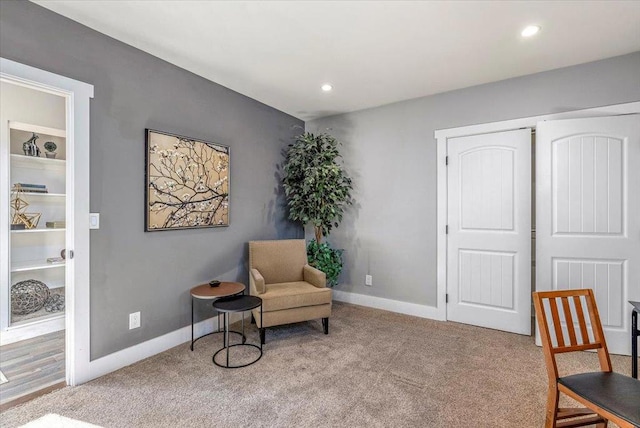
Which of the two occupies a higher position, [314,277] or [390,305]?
[314,277]

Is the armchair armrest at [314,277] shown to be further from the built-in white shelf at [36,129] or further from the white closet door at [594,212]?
the built-in white shelf at [36,129]

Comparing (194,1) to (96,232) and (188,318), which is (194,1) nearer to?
(96,232)

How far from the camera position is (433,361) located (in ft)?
8.09

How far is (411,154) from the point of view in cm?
360

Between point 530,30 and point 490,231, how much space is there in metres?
1.79

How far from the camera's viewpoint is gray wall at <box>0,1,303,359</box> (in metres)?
2.03

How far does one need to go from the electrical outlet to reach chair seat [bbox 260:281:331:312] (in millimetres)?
998

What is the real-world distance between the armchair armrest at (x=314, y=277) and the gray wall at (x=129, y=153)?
0.78 m

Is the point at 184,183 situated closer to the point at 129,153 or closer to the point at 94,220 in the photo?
the point at 129,153

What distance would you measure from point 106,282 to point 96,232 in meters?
0.38

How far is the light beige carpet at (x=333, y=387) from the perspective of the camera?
5.87 ft

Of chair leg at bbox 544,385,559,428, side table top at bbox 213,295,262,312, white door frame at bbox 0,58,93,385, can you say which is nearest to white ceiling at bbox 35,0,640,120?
white door frame at bbox 0,58,93,385

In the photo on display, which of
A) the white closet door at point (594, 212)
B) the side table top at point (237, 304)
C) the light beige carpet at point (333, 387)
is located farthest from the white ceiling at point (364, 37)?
the light beige carpet at point (333, 387)

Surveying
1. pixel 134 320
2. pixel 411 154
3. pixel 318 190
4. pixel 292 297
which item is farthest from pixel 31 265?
pixel 411 154
